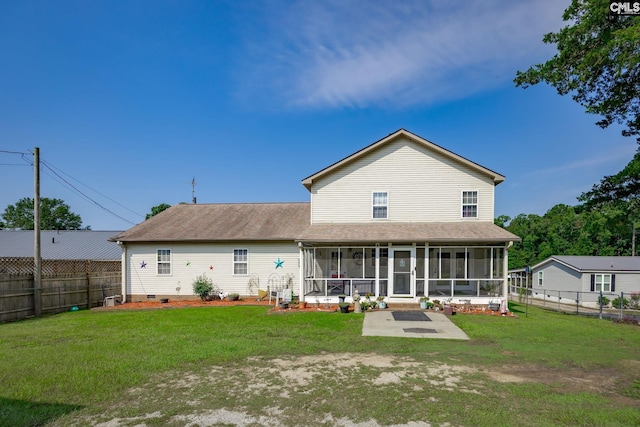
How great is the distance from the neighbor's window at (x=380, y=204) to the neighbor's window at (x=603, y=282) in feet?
84.6

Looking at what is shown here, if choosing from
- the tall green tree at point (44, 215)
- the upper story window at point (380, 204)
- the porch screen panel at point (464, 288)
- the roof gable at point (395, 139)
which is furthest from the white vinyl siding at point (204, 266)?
the tall green tree at point (44, 215)

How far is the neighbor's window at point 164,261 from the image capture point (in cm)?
2006

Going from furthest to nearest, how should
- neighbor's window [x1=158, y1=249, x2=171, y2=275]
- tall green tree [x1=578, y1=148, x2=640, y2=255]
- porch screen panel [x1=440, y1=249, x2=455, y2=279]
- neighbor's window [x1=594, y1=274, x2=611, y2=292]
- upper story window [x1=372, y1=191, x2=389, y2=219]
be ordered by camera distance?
neighbor's window [x1=594, y1=274, x2=611, y2=292], neighbor's window [x1=158, y1=249, x2=171, y2=275], upper story window [x1=372, y1=191, x2=389, y2=219], porch screen panel [x1=440, y1=249, x2=455, y2=279], tall green tree [x1=578, y1=148, x2=640, y2=255]

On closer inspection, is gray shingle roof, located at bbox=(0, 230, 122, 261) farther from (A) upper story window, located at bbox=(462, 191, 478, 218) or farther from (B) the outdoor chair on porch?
(A) upper story window, located at bbox=(462, 191, 478, 218)

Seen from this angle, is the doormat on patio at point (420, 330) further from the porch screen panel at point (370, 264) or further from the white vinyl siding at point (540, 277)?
the white vinyl siding at point (540, 277)

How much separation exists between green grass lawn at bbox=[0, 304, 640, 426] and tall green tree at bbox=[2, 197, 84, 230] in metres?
69.8

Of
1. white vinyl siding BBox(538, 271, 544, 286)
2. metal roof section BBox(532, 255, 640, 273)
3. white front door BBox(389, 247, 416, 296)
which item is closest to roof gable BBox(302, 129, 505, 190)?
white front door BBox(389, 247, 416, 296)

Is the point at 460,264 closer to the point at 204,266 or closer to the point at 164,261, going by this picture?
the point at 204,266

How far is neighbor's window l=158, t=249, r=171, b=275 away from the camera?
20062 mm

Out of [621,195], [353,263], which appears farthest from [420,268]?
[621,195]

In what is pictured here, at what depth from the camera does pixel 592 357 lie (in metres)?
8.62

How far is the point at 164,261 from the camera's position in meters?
20.0

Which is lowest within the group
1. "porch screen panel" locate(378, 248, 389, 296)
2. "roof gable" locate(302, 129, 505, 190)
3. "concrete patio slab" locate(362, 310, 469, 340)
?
"concrete patio slab" locate(362, 310, 469, 340)

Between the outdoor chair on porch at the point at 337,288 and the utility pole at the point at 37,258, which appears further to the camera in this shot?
the outdoor chair on porch at the point at 337,288
